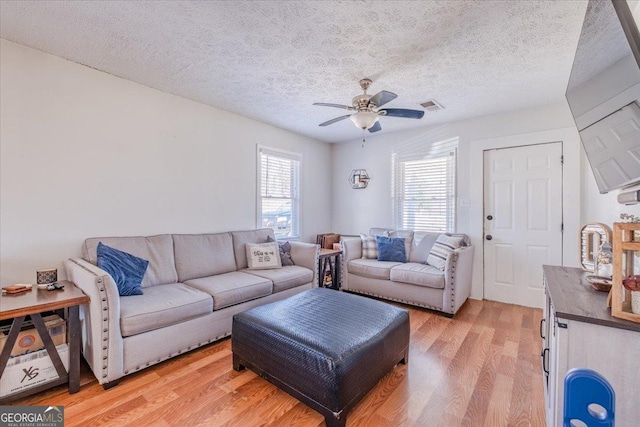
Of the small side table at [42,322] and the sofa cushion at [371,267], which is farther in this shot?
the sofa cushion at [371,267]

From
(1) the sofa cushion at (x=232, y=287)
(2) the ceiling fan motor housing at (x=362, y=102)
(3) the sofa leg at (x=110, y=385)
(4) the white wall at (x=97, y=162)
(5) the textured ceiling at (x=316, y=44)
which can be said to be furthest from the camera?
(1) the sofa cushion at (x=232, y=287)

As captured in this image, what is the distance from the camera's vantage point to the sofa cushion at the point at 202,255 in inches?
119

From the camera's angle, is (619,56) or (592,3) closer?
(619,56)

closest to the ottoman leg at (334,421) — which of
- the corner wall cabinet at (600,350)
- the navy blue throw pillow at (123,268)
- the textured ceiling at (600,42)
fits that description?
the corner wall cabinet at (600,350)

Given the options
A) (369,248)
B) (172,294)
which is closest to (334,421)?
(172,294)

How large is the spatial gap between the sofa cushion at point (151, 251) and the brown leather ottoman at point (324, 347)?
1.14 m

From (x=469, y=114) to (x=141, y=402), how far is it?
4408 mm

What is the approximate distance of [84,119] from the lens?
2.59 meters

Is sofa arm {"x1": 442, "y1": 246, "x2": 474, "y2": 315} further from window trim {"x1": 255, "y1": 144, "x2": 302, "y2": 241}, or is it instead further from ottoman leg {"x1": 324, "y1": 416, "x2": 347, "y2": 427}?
window trim {"x1": 255, "y1": 144, "x2": 302, "y2": 241}

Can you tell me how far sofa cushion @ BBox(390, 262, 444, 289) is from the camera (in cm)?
325

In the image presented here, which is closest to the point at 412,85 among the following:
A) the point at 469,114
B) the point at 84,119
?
the point at 469,114

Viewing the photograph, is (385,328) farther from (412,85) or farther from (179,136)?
(179,136)

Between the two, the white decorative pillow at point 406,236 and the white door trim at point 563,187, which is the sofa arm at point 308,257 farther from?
the white door trim at point 563,187

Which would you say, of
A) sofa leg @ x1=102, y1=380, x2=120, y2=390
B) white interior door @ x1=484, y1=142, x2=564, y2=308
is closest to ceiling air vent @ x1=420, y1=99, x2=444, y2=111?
white interior door @ x1=484, y1=142, x2=564, y2=308
